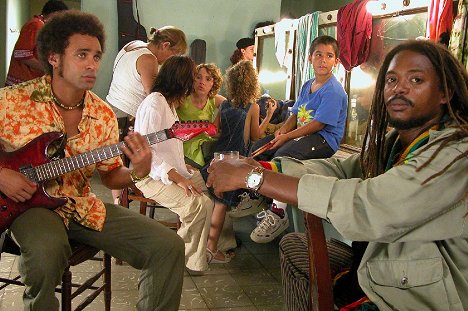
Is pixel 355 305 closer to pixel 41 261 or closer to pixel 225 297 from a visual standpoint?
pixel 41 261

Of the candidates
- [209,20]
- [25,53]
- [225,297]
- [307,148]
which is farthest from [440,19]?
[209,20]

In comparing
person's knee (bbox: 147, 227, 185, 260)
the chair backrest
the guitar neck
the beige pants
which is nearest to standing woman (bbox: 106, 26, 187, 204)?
the beige pants

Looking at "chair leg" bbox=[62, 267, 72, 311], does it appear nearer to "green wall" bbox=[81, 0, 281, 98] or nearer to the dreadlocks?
the dreadlocks

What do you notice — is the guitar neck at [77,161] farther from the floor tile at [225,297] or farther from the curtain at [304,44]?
the curtain at [304,44]

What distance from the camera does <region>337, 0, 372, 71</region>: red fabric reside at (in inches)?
148

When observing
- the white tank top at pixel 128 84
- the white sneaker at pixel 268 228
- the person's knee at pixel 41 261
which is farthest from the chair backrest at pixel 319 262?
the white tank top at pixel 128 84

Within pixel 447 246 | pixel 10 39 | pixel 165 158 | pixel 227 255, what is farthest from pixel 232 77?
pixel 10 39

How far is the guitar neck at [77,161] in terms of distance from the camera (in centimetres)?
214

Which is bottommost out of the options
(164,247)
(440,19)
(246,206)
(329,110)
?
(246,206)

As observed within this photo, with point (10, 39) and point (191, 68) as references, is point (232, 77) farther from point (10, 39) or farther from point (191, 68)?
point (10, 39)

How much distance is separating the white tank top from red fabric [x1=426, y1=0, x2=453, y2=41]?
7.01ft

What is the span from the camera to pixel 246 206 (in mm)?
3824

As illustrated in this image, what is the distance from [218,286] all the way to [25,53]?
2.61 meters

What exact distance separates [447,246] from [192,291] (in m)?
2.09
